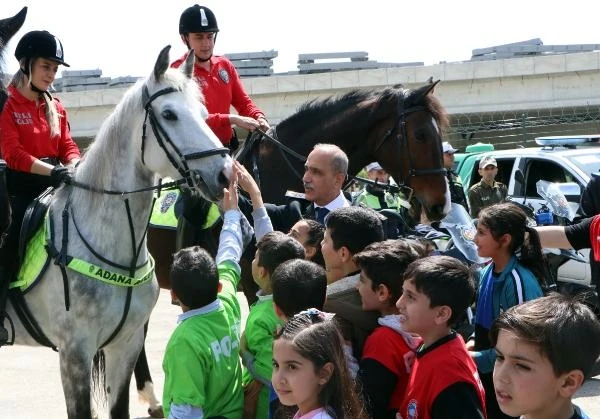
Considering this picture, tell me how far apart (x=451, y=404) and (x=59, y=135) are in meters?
3.86

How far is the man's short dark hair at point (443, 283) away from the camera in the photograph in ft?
11.5

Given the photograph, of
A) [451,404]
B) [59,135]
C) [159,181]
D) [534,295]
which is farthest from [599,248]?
[59,135]

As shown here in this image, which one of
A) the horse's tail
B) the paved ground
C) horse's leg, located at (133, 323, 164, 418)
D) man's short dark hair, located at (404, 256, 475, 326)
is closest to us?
man's short dark hair, located at (404, 256, 475, 326)

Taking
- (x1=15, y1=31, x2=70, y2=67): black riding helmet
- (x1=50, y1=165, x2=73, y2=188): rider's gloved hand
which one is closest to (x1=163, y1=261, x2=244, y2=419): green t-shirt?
(x1=50, y1=165, x2=73, y2=188): rider's gloved hand

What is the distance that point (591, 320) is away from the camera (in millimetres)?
2754

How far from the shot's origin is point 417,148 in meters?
7.20

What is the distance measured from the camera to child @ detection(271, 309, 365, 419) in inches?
121

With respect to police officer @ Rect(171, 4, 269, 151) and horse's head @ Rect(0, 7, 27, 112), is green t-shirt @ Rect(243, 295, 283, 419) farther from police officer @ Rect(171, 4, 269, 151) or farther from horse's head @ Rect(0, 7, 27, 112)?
police officer @ Rect(171, 4, 269, 151)

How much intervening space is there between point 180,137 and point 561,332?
123 inches

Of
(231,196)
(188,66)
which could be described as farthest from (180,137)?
(188,66)

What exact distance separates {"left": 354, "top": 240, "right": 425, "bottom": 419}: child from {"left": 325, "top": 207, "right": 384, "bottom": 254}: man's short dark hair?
0.27 m

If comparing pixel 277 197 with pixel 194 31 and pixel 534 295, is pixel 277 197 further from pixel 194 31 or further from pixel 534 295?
pixel 534 295

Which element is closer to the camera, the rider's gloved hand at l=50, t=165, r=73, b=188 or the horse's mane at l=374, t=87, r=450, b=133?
the rider's gloved hand at l=50, t=165, r=73, b=188

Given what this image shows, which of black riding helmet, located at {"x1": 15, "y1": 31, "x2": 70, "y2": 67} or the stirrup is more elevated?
black riding helmet, located at {"x1": 15, "y1": 31, "x2": 70, "y2": 67}
